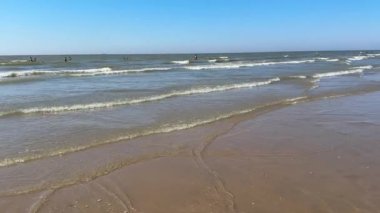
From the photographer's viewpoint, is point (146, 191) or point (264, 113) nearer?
point (146, 191)

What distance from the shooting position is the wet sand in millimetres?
5523

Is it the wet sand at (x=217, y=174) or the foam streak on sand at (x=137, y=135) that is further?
the foam streak on sand at (x=137, y=135)

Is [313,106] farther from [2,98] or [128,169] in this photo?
[2,98]

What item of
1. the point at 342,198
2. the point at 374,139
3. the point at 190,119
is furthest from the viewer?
the point at 190,119

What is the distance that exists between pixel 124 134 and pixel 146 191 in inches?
151

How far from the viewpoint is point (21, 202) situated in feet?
18.5

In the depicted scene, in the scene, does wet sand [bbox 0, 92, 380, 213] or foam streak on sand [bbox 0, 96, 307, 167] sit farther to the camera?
foam streak on sand [bbox 0, 96, 307, 167]

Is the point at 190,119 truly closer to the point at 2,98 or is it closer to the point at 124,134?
the point at 124,134

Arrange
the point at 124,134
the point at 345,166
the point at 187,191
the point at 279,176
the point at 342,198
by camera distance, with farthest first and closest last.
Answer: the point at 124,134 < the point at 345,166 < the point at 279,176 < the point at 187,191 < the point at 342,198

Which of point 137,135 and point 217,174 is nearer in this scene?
point 217,174

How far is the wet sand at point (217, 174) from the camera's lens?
5.52 metres

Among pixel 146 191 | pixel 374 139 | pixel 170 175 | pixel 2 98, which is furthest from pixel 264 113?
pixel 2 98

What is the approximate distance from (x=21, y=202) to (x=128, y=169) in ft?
6.35

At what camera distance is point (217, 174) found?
6.78 m
